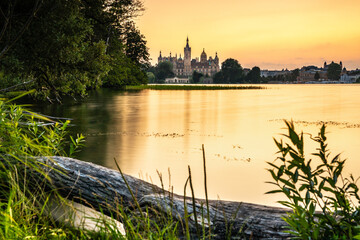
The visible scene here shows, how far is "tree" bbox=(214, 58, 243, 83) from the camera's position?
18588 cm

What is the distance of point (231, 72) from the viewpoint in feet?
613

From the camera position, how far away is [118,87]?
68.6m

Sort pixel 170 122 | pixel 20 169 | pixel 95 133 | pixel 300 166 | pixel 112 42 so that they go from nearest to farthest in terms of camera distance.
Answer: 1. pixel 300 166
2. pixel 20 169
3. pixel 95 133
4. pixel 170 122
5. pixel 112 42

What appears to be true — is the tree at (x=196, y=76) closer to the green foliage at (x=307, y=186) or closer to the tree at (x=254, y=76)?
the tree at (x=254, y=76)

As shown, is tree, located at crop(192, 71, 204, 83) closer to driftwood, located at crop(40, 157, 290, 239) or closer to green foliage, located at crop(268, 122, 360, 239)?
driftwood, located at crop(40, 157, 290, 239)

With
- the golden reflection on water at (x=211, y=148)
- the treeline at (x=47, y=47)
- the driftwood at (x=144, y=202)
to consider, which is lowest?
the golden reflection on water at (x=211, y=148)

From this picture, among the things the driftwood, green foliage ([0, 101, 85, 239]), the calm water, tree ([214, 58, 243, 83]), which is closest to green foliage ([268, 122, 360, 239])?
the driftwood

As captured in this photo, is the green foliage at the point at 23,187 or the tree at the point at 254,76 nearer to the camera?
the green foliage at the point at 23,187

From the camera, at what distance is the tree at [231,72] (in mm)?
185875

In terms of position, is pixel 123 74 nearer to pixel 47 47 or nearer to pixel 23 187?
pixel 47 47

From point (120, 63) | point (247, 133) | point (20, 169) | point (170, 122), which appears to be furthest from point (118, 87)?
point (20, 169)

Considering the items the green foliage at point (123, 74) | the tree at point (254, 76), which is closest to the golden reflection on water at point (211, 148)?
the green foliage at point (123, 74)

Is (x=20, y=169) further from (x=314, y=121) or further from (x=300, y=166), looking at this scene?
(x=314, y=121)

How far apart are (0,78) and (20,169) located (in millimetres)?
17775
